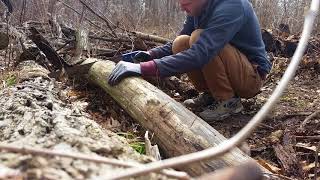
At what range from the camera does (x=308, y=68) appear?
196 inches

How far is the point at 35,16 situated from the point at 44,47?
4531mm

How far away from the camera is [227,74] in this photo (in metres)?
3.43

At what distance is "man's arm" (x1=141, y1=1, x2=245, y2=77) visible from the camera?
3088mm

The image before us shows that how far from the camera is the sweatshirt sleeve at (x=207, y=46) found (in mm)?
3098

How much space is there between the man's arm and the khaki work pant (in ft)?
0.54

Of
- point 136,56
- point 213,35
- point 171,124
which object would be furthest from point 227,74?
point 171,124

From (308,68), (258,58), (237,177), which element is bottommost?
(308,68)

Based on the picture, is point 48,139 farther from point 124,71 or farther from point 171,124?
point 124,71

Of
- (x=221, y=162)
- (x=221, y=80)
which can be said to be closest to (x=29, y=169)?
(x=221, y=162)

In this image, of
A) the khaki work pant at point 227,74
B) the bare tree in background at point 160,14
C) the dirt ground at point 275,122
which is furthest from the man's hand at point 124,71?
the bare tree in background at point 160,14

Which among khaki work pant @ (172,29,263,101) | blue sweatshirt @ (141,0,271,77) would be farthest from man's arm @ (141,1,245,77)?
khaki work pant @ (172,29,263,101)

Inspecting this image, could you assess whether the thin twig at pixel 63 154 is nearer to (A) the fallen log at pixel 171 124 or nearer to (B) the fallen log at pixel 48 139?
(B) the fallen log at pixel 48 139

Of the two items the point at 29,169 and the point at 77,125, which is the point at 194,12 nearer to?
the point at 77,125

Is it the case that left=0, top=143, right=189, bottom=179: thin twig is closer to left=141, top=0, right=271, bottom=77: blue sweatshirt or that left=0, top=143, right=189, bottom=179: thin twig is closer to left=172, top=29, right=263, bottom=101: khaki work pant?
left=141, top=0, right=271, bottom=77: blue sweatshirt
